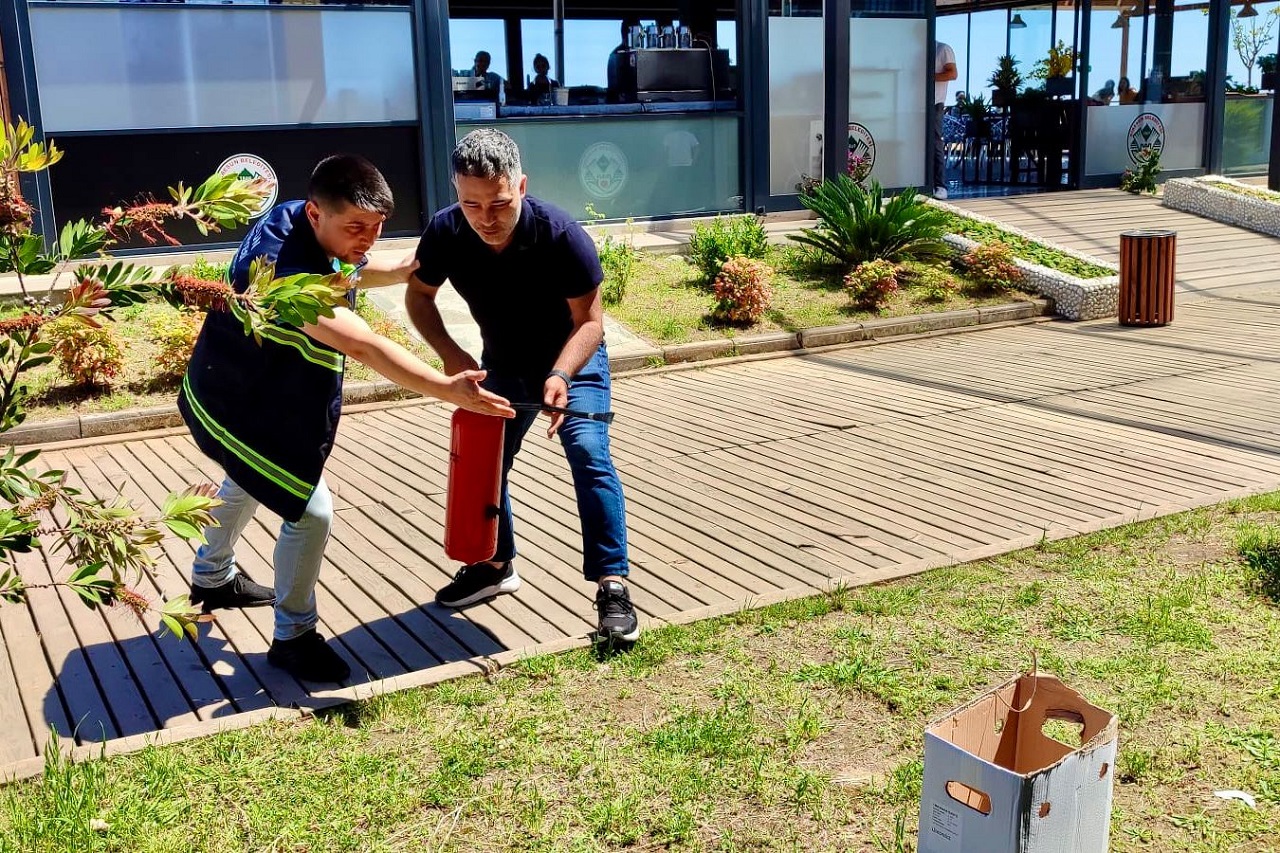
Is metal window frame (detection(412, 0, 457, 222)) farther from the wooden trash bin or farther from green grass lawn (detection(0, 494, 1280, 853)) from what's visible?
green grass lawn (detection(0, 494, 1280, 853))

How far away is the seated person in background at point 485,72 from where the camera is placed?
14.1 meters

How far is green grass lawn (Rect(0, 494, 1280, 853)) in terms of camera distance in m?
3.31

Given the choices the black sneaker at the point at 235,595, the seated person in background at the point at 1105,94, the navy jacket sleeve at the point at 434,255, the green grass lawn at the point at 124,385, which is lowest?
the black sneaker at the point at 235,595

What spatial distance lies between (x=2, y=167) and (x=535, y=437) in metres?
5.85

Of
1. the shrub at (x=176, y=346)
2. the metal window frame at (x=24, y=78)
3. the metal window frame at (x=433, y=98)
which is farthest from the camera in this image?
the metal window frame at (x=433, y=98)

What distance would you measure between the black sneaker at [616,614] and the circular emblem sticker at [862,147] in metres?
12.0

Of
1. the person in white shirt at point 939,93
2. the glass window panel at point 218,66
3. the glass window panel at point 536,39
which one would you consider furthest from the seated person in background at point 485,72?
the person in white shirt at point 939,93

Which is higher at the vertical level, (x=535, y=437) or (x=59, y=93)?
(x=59, y=93)

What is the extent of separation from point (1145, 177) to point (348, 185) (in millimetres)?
15960

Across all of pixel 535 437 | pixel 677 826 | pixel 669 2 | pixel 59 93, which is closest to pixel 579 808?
pixel 677 826

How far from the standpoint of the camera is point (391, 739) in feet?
Result: 12.6

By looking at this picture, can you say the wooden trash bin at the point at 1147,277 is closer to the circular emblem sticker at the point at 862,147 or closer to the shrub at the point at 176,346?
the circular emblem sticker at the point at 862,147

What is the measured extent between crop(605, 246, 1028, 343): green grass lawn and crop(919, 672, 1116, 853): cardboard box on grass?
7374 millimetres

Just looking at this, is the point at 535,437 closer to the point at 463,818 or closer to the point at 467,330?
the point at 467,330
